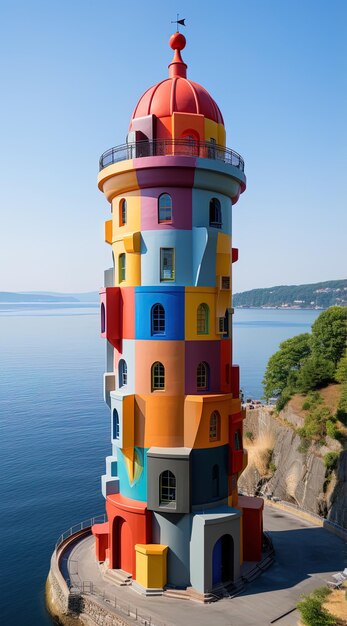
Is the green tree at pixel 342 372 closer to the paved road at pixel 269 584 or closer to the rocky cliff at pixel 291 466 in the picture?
the rocky cliff at pixel 291 466

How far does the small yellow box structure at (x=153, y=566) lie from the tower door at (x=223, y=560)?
3150mm

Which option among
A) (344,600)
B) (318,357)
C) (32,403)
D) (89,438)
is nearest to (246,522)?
(344,600)

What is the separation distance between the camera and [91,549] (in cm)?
3784

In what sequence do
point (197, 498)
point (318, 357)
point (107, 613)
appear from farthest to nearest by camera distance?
point (318, 357), point (197, 498), point (107, 613)

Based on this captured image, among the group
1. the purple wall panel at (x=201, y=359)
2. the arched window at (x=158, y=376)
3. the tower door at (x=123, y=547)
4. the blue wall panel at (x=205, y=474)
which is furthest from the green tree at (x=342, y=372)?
the tower door at (x=123, y=547)

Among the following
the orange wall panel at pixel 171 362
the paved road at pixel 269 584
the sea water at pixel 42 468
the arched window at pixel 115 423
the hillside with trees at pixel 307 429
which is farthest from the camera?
the hillside with trees at pixel 307 429

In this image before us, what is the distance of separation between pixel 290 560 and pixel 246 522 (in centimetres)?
411

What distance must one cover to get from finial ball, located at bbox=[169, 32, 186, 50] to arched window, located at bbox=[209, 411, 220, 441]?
25.0m

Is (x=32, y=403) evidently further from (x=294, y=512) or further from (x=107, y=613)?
(x=107, y=613)

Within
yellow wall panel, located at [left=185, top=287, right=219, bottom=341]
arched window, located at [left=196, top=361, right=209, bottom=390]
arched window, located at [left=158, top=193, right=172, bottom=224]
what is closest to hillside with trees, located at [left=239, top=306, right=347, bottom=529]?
arched window, located at [left=196, top=361, right=209, bottom=390]

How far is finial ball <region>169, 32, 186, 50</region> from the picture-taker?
116ft

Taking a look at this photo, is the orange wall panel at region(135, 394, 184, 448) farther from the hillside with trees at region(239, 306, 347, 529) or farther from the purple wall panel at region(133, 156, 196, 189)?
the hillside with trees at region(239, 306, 347, 529)

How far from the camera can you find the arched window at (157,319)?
32.8 metres

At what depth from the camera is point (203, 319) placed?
33500mm
